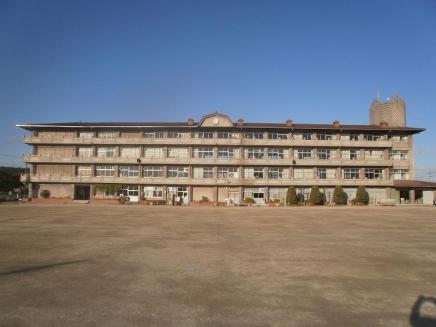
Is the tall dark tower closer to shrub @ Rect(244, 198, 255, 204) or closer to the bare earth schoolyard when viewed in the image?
shrub @ Rect(244, 198, 255, 204)

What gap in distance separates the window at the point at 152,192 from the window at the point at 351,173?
111 feet

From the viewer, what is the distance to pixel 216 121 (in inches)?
2292

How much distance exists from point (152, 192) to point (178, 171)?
5.97 metres

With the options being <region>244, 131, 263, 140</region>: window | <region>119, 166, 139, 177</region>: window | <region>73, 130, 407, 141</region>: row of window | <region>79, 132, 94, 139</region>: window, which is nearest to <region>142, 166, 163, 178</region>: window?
Result: <region>119, 166, 139, 177</region>: window

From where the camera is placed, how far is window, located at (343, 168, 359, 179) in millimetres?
58750

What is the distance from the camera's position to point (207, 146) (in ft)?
191

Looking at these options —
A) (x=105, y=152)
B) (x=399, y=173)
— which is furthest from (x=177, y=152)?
(x=399, y=173)

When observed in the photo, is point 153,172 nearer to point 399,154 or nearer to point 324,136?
point 324,136

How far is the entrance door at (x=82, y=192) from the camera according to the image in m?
58.2

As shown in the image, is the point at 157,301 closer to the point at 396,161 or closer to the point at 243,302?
the point at 243,302

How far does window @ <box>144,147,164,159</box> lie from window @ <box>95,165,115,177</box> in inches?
258

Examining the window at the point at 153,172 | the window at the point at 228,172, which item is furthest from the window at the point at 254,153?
the window at the point at 153,172

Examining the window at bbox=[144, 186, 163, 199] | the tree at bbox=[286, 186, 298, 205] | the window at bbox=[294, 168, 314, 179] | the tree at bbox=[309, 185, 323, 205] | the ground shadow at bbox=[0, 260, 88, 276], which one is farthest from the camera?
the window at bbox=[294, 168, 314, 179]

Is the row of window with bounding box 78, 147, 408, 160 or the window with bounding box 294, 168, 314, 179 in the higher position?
the row of window with bounding box 78, 147, 408, 160
